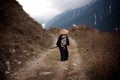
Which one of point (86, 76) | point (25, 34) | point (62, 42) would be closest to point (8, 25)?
point (25, 34)

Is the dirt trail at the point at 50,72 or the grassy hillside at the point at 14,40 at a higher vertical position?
the grassy hillside at the point at 14,40

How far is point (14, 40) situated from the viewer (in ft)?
64.2

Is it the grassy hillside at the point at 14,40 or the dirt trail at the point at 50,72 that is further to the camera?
the grassy hillside at the point at 14,40

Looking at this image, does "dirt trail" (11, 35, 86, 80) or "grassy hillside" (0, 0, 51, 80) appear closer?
"dirt trail" (11, 35, 86, 80)

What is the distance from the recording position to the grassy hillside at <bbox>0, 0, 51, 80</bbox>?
1513cm

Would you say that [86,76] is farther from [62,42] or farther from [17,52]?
[17,52]

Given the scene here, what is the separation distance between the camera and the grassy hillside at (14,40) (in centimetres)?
1513

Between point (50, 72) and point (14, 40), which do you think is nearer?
point (50, 72)

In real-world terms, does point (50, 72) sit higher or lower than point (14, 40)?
lower

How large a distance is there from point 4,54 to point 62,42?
4.23 meters

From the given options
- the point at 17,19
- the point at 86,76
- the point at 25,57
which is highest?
the point at 17,19

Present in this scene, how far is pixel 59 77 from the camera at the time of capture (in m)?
11.4

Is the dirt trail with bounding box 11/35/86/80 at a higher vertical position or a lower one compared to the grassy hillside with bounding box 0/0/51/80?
lower

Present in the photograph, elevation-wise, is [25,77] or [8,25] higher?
[8,25]
